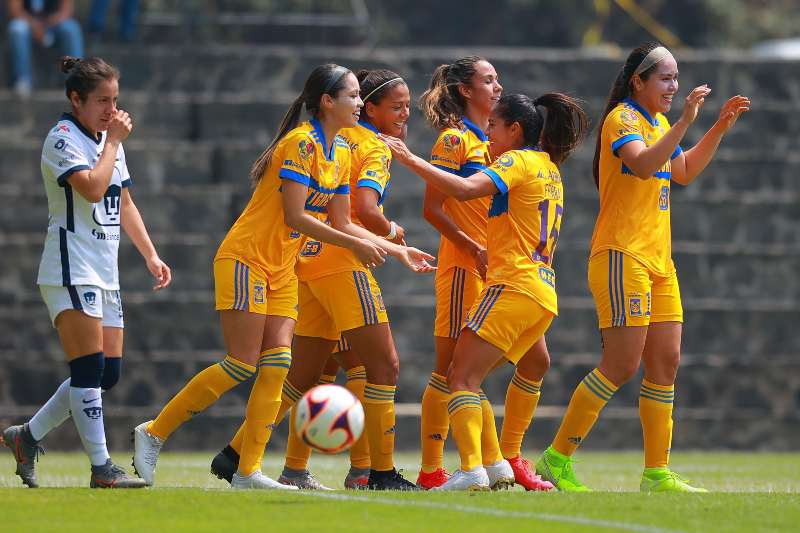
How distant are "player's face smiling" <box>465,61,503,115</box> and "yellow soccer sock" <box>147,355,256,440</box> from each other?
7.66 feet

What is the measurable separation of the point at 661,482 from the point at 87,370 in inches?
132

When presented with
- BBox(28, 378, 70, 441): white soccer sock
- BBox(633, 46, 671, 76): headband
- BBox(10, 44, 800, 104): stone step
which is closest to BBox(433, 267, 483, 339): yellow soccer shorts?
BBox(633, 46, 671, 76): headband

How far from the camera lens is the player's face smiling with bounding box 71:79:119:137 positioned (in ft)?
27.9

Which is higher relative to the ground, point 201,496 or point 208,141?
point 208,141

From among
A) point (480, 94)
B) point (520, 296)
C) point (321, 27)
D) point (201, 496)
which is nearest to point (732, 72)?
point (321, 27)

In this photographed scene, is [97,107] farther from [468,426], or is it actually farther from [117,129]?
[468,426]

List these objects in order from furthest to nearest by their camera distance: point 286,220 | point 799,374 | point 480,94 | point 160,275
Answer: point 799,374 → point 480,94 → point 160,275 → point 286,220

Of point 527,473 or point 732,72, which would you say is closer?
point 527,473

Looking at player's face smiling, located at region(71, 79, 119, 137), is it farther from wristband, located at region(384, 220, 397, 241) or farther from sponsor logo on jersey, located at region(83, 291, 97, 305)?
wristband, located at region(384, 220, 397, 241)

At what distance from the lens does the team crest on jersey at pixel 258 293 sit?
8.52 meters

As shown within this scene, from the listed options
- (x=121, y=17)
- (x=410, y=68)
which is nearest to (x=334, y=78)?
(x=410, y=68)

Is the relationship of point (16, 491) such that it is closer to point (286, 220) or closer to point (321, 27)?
point (286, 220)

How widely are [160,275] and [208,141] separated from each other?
8337 mm

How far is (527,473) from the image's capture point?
9.34 metres
